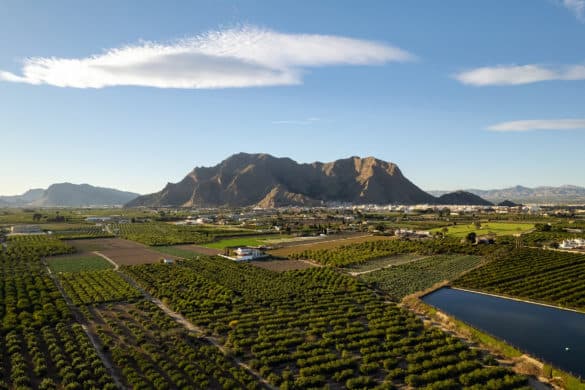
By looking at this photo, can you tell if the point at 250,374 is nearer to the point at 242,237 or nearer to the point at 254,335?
the point at 254,335

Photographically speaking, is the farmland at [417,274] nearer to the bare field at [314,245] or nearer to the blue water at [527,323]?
the blue water at [527,323]

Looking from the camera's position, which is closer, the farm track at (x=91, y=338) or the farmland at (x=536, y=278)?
the farm track at (x=91, y=338)

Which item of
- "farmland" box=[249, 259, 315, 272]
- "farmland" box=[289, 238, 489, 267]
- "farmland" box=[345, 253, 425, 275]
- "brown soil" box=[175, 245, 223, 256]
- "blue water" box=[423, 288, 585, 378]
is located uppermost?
"farmland" box=[289, 238, 489, 267]

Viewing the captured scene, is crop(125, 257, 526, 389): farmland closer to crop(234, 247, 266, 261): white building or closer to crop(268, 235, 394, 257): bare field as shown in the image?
crop(234, 247, 266, 261): white building

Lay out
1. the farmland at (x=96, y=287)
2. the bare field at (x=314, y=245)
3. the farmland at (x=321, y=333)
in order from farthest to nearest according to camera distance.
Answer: the bare field at (x=314, y=245)
the farmland at (x=96, y=287)
the farmland at (x=321, y=333)

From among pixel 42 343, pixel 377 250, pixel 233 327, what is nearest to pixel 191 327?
pixel 233 327

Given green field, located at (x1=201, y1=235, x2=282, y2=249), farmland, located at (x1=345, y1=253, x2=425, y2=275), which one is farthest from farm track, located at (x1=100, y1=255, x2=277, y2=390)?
green field, located at (x1=201, y1=235, x2=282, y2=249)

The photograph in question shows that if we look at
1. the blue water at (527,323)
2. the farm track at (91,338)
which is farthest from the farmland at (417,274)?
the farm track at (91,338)
